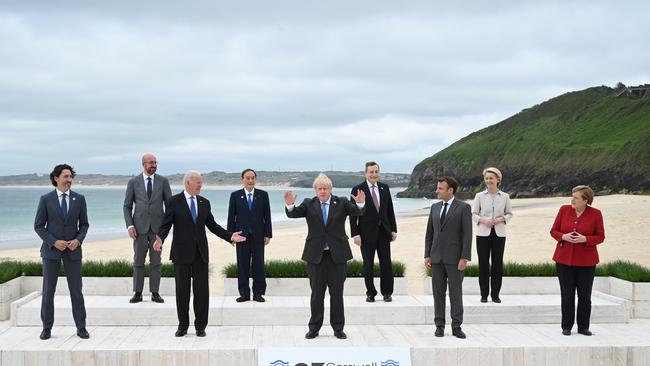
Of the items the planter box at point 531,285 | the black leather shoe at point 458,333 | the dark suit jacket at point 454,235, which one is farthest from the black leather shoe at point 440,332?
the planter box at point 531,285

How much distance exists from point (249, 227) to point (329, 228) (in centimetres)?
165

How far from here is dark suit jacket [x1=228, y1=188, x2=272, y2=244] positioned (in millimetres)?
8156

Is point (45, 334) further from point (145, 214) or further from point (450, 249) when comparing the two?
point (450, 249)

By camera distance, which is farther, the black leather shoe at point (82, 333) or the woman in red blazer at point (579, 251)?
the woman in red blazer at point (579, 251)

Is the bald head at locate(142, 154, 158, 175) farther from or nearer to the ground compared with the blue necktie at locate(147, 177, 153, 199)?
farther from the ground

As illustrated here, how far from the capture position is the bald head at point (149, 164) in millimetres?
7898

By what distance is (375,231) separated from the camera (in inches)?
322

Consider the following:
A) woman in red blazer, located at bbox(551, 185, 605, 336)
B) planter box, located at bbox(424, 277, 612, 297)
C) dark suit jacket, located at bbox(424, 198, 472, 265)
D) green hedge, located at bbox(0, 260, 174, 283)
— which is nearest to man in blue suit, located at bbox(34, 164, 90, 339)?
green hedge, located at bbox(0, 260, 174, 283)

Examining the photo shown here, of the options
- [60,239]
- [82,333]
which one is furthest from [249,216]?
[82,333]

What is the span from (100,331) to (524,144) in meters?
110

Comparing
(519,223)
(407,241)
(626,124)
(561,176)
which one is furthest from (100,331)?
(626,124)

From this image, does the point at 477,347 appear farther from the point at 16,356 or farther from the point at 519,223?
the point at 519,223

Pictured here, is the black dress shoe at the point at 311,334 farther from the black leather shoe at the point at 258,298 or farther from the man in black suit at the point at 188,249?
the black leather shoe at the point at 258,298

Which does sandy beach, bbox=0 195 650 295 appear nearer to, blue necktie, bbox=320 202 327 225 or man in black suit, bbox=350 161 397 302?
man in black suit, bbox=350 161 397 302
